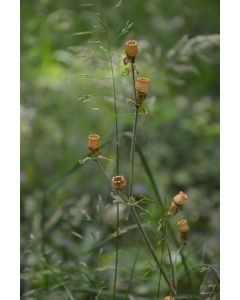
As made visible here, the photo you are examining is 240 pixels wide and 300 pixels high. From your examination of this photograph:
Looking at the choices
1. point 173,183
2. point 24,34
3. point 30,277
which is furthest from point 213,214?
point 24,34

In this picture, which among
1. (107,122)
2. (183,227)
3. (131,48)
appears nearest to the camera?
(131,48)

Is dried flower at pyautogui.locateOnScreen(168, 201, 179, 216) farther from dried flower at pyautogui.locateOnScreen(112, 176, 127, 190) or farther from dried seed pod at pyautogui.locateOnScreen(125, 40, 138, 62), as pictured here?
dried seed pod at pyautogui.locateOnScreen(125, 40, 138, 62)

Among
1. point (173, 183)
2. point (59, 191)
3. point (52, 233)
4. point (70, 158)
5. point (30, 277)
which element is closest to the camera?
point (30, 277)

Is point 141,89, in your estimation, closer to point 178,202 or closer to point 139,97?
point 139,97

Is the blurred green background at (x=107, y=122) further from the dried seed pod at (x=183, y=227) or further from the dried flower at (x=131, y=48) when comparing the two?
the dried flower at (x=131, y=48)

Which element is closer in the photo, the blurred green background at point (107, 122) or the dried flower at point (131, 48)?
the dried flower at point (131, 48)

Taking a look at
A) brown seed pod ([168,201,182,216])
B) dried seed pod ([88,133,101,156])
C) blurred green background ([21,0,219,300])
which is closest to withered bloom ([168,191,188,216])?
brown seed pod ([168,201,182,216])

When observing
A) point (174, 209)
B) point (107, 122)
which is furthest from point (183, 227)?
point (107, 122)

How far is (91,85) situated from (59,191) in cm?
51

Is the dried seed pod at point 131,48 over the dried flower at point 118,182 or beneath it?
over

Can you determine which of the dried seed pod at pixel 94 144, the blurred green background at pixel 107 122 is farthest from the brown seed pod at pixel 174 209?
the blurred green background at pixel 107 122

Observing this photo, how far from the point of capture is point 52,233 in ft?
5.54

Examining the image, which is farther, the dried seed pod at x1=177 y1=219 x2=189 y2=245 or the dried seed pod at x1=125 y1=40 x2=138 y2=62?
the dried seed pod at x1=177 y1=219 x2=189 y2=245
